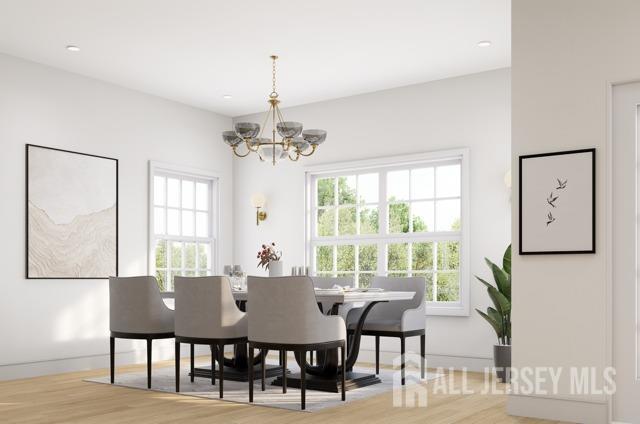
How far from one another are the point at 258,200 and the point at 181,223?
0.91 meters

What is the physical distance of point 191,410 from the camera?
14.6 ft

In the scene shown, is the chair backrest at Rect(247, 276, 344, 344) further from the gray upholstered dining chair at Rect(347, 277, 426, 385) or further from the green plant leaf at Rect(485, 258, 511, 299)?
the green plant leaf at Rect(485, 258, 511, 299)

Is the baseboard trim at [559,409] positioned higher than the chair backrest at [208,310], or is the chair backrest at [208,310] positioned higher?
the chair backrest at [208,310]

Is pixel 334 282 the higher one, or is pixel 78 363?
pixel 334 282

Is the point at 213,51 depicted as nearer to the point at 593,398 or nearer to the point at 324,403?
the point at 324,403

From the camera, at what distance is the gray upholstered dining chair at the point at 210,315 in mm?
4852

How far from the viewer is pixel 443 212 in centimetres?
672

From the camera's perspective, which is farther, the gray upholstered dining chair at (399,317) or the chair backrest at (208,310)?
the gray upholstered dining chair at (399,317)

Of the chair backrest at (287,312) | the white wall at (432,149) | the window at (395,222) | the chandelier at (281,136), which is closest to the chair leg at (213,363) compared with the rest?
the chair backrest at (287,312)

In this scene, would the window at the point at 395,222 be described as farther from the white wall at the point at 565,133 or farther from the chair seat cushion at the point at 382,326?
the white wall at the point at 565,133

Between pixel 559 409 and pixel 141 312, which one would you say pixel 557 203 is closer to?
pixel 559 409

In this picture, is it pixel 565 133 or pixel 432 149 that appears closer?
pixel 565 133

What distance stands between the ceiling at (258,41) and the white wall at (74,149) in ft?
0.84

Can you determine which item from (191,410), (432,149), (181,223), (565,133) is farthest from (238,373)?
(565,133)
